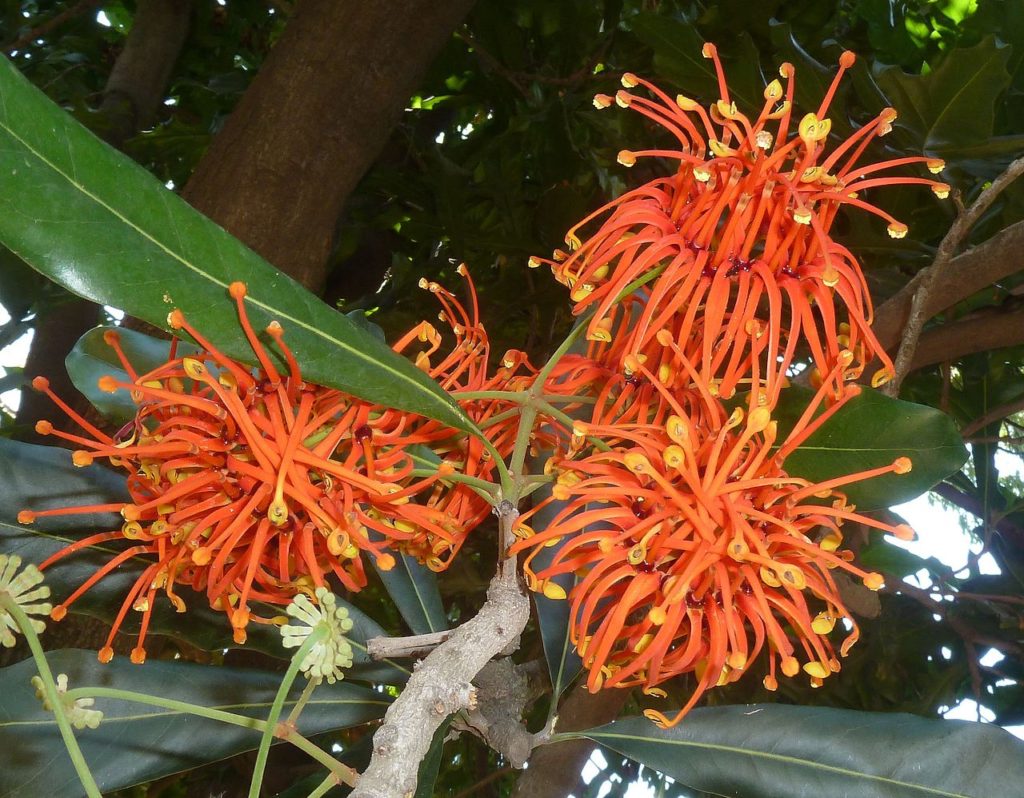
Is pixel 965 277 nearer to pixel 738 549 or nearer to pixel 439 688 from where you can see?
pixel 738 549

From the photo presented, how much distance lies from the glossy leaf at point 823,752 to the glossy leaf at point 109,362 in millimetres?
661

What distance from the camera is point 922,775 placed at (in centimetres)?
100

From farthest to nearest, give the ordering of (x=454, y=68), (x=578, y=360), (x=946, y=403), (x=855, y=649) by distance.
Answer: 1. (x=454, y=68)
2. (x=855, y=649)
3. (x=946, y=403)
4. (x=578, y=360)

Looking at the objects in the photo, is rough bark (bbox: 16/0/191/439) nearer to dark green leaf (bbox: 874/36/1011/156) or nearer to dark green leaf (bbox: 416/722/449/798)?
dark green leaf (bbox: 416/722/449/798)

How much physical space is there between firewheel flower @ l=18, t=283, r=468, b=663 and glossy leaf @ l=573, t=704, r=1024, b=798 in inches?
17.8

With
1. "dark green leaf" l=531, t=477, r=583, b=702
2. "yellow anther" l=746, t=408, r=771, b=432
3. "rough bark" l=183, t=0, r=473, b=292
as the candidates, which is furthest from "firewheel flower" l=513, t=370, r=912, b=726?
"rough bark" l=183, t=0, r=473, b=292

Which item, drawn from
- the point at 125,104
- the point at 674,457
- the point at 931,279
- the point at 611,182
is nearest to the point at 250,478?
the point at 674,457

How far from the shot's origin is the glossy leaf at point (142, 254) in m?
0.66

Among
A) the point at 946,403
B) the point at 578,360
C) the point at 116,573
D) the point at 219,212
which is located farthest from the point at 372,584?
the point at 578,360

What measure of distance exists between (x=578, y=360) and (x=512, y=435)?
0.11 metres

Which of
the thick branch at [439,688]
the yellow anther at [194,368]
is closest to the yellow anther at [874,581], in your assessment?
the thick branch at [439,688]

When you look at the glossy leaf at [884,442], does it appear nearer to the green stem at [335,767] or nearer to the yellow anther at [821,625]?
the yellow anther at [821,625]

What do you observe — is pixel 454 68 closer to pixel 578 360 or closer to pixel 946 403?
pixel 946 403

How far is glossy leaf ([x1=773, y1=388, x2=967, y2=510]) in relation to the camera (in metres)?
0.91
